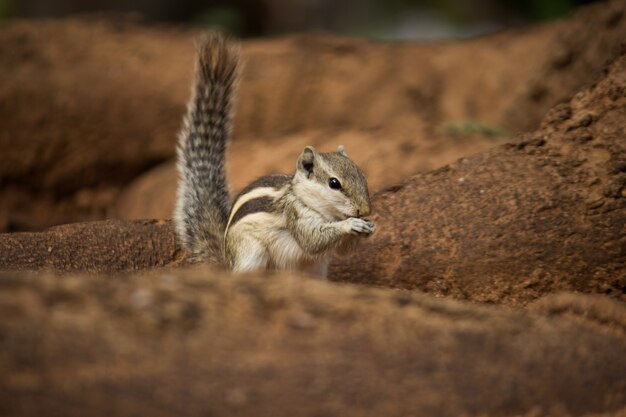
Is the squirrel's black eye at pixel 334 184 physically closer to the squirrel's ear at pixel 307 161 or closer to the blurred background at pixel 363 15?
the squirrel's ear at pixel 307 161

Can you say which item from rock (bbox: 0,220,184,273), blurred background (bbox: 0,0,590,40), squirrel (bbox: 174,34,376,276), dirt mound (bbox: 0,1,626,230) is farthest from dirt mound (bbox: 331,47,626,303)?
blurred background (bbox: 0,0,590,40)

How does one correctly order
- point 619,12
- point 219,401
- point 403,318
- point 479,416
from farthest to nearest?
point 619,12
point 403,318
point 479,416
point 219,401

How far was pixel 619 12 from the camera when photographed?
8.42 metres

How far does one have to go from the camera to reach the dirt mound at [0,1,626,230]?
374 inches

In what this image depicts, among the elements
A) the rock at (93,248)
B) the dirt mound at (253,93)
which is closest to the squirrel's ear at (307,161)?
the rock at (93,248)

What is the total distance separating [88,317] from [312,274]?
239 centimetres

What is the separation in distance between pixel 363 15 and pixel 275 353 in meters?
16.6

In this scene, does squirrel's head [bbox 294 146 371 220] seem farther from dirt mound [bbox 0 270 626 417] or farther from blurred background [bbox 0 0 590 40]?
blurred background [bbox 0 0 590 40]

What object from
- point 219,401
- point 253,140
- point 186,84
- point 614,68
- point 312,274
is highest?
point 186,84

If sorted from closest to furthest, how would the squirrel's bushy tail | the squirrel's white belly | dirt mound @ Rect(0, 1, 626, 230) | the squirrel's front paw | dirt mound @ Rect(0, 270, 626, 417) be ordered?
dirt mound @ Rect(0, 270, 626, 417) < the squirrel's front paw < the squirrel's white belly < the squirrel's bushy tail < dirt mound @ Rect(0, 1, 626, 230)

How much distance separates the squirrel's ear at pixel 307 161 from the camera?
484cm

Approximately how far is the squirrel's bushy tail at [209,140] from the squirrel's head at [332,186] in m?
0.75

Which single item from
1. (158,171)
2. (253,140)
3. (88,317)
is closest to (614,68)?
(88,317)

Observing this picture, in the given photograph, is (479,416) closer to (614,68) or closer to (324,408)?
(324,408)
